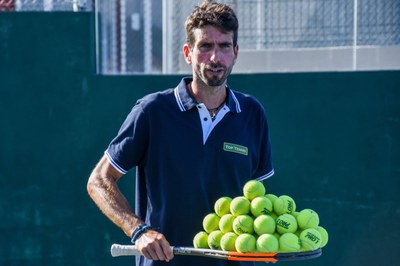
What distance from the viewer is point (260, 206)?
371 cm

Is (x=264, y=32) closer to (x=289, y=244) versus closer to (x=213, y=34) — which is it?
(x=213, y=34)

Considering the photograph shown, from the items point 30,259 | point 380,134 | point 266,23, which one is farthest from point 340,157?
point 30,259

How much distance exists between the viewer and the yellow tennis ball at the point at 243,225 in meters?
3.66

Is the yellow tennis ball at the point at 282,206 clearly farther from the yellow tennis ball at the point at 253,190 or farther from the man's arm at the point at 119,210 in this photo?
the man's arm at the point at 119,210

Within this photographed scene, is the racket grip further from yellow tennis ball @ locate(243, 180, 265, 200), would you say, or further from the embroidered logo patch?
the embroidered logo patch

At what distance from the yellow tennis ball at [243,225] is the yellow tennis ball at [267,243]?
0.07 m

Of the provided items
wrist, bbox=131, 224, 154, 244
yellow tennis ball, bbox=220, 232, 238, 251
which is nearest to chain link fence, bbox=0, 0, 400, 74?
wrist, bbox=131, 224, 154, 244

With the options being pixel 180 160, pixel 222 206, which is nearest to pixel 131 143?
pixel 180 160

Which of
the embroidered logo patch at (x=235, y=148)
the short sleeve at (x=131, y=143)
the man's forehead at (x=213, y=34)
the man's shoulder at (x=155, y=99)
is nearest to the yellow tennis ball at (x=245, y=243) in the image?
the embroidered logo patch at (x=235, y=148)

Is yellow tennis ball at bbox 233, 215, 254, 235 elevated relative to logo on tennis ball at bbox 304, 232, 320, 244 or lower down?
elevated

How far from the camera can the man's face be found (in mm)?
3947

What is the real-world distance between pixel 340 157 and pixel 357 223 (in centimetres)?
54

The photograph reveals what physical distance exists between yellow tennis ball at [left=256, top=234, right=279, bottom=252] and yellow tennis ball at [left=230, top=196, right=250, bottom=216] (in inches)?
6.6

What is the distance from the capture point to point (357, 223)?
6.71m
